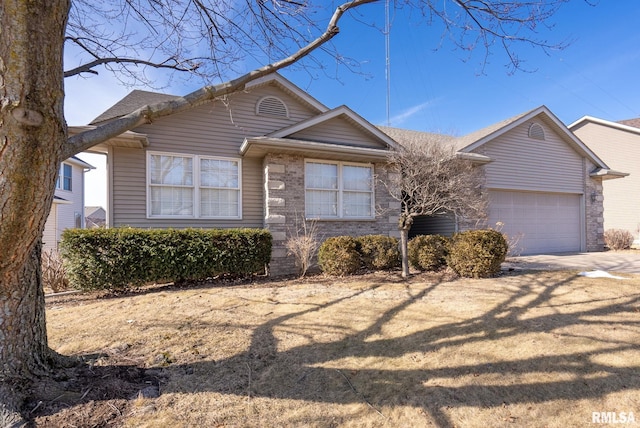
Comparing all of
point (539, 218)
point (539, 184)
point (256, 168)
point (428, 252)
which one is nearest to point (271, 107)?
point (256, 168)

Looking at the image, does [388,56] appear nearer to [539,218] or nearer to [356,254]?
[356,254]

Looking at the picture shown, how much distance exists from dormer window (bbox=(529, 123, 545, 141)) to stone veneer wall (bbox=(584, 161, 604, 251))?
9.26ft

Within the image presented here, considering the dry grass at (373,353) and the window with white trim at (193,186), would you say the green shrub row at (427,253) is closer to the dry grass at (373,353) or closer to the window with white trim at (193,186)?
the dry grass at (373,353)

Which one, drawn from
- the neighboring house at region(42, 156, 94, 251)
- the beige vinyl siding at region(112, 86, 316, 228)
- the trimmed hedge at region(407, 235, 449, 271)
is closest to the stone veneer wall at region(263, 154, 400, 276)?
the beige vinyl siding at region(112, 86, 316, 228)

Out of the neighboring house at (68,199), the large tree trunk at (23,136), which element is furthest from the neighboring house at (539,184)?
the neighboring house at (68,199)

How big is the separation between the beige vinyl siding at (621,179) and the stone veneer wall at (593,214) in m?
4.80

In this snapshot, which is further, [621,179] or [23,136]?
[621,179]

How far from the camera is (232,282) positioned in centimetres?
721

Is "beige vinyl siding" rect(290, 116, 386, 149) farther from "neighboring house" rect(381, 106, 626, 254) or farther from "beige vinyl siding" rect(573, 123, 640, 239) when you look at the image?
"beige vinyl siding" rect(573, 123, 640, 239)

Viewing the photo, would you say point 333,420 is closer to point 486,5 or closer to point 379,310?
point 379,310

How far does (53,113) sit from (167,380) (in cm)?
241

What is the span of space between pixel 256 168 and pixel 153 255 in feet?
12.7

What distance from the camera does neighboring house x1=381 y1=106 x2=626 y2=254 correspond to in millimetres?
11961

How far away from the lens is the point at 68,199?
18.8m
